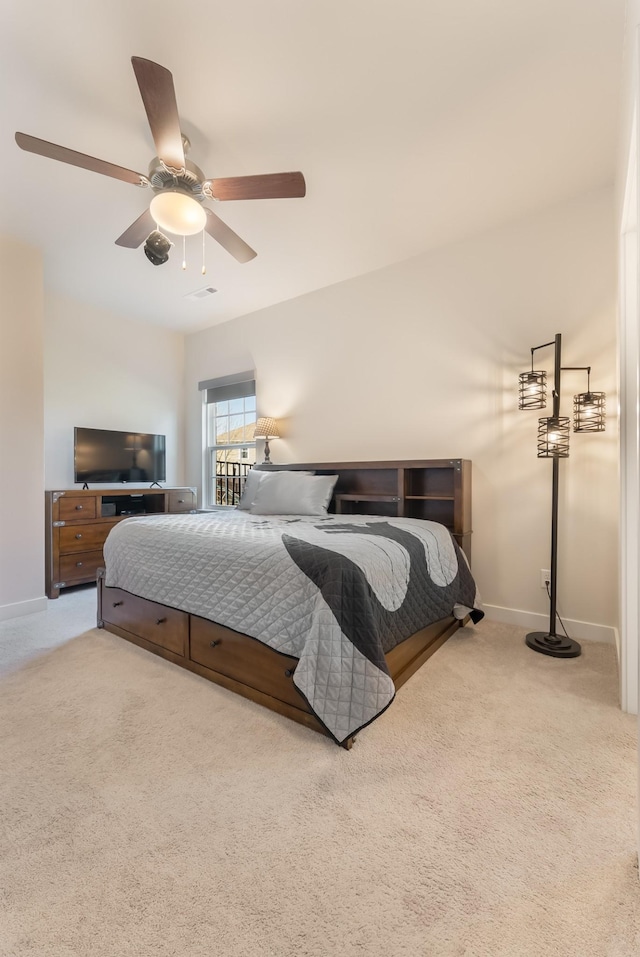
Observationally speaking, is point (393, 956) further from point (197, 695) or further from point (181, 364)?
point (181, 364)

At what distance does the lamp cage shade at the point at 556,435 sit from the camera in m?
2.36

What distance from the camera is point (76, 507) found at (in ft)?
11.9

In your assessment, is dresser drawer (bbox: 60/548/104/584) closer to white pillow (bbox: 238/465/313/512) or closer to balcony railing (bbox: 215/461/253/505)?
white pillow (bbox: 238/465/313/512)

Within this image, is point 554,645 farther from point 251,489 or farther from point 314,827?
point 251,489

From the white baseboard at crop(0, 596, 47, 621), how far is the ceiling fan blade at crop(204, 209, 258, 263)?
9.52 feet

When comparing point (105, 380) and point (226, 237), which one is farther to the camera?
point (105, 380)

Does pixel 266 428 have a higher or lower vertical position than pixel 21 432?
higher

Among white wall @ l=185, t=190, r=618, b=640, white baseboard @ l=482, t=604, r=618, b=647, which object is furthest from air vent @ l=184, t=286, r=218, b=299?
white baseboard @ l=482, t=604, r=618, b=647

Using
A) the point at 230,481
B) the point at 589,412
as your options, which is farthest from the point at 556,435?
the point at 230,481

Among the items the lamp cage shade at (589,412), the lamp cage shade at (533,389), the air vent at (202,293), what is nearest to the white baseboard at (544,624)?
the lamp cage shade at (589,412)

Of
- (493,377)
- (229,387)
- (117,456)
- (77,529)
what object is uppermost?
(229,387)

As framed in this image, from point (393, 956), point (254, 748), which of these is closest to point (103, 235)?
point (254, 748)

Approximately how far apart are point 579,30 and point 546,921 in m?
2.90

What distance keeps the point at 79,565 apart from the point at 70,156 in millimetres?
3056
